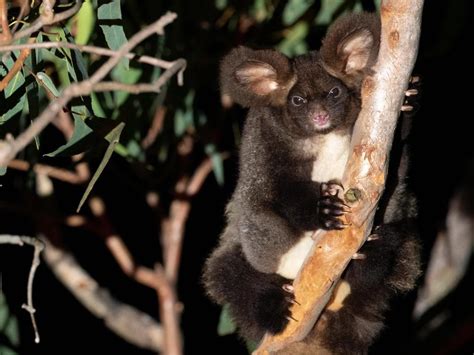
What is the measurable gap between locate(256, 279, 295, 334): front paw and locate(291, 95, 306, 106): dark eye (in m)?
0.88

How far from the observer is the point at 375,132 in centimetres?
353

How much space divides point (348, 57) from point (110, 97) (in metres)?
2.23

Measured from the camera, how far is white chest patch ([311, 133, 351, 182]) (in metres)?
4.27

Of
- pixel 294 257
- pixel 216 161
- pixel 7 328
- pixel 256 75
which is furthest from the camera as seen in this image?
pixel 216 161

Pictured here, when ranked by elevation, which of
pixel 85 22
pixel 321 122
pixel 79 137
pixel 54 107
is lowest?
pixel 79 137

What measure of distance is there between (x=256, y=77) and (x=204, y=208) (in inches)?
131

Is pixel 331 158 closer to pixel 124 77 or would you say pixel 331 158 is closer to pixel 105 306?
pixel 124 77

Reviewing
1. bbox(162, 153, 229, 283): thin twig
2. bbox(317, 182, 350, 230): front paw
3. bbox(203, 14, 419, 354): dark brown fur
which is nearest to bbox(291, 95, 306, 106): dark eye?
bbox(203, 14, 419, 354): dark brown fur

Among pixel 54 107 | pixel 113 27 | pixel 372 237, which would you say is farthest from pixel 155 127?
pixel 54 107

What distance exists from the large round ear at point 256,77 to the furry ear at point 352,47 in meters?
0.22

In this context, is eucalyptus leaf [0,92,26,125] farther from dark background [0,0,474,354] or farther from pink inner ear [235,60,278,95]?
dark background [0,0,474,354]

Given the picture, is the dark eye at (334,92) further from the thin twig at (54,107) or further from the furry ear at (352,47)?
the thin twig at (54,107)

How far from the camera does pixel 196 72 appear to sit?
6320mm

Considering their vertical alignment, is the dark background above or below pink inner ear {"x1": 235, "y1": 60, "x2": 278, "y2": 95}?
below
